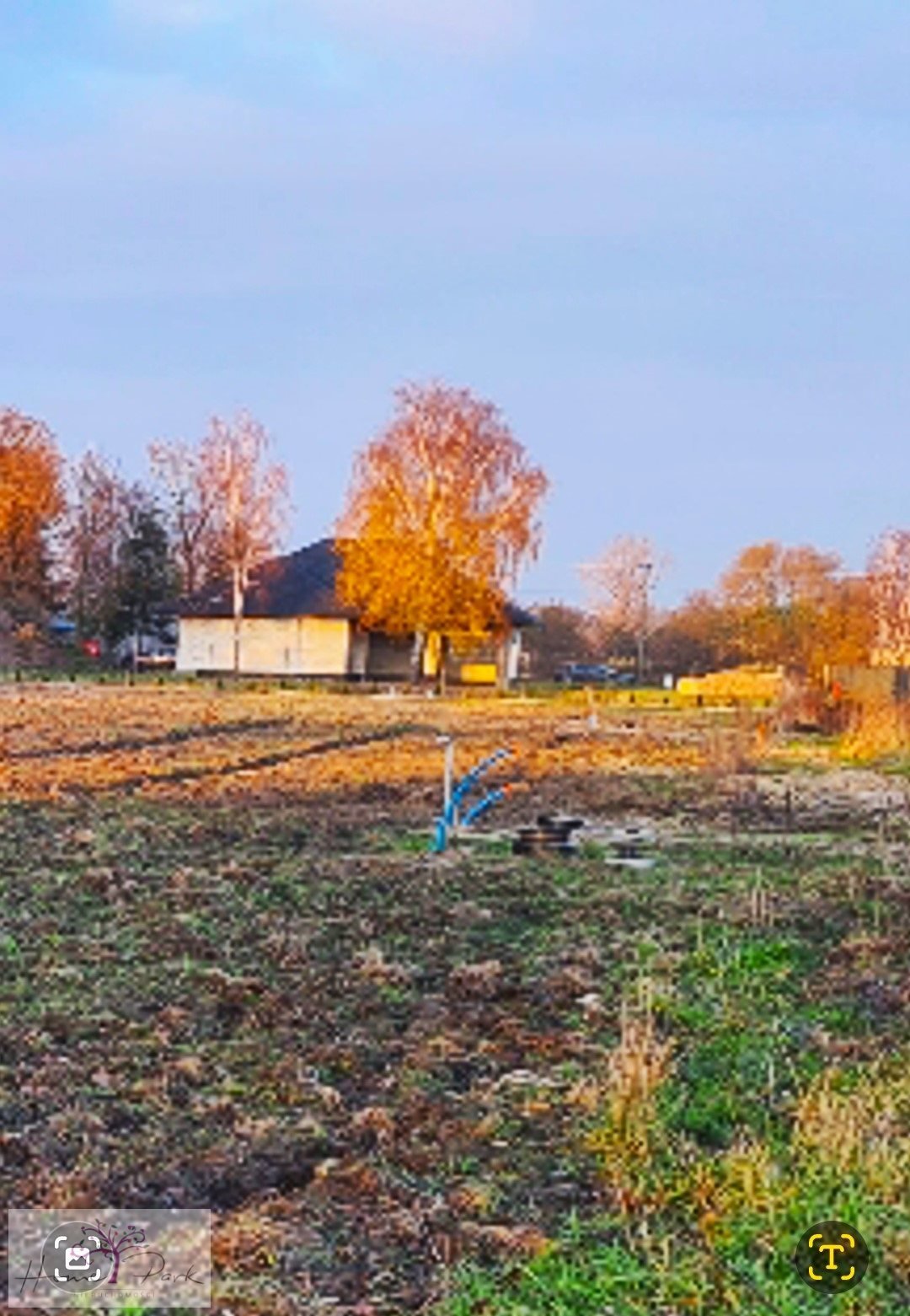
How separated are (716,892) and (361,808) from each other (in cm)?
480

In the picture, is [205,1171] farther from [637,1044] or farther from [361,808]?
[361,808]

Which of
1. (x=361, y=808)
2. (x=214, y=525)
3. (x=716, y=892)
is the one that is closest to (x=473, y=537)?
(x=214, y=525)

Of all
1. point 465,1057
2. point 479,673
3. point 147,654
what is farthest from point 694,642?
point 465,1057

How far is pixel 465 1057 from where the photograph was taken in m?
4.88

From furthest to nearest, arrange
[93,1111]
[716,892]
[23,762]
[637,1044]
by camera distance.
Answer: [23,762] → [716,892] → [637,1044] → [93,1111]

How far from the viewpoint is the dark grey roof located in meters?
47.4

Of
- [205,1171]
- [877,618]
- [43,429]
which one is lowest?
[205,1171]

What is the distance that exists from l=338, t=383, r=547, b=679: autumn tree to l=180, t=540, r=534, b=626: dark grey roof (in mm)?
2849

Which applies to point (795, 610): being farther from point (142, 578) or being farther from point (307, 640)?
point (142, 578)

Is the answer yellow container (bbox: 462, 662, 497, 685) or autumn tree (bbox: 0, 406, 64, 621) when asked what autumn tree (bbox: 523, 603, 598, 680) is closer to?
yellow container (bbox: 462, 662, 497, 685)

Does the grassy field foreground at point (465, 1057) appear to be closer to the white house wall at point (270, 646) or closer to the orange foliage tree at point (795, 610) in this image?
the orange foliage tree at point (795, 610)

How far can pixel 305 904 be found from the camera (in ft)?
25.1

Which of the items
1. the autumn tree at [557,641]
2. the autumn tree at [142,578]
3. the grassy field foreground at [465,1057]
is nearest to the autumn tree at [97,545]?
the autumn tree at [142,578]

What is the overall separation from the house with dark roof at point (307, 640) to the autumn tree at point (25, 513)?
5.96m
